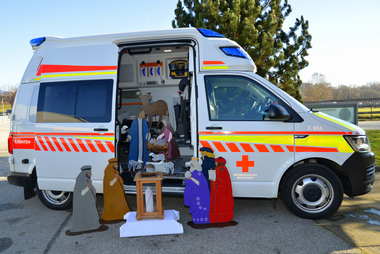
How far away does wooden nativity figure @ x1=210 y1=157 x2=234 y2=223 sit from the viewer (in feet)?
11.9

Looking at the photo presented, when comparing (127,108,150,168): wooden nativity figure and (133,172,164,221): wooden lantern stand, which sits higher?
(127,108,150,168): wooden nativity figure

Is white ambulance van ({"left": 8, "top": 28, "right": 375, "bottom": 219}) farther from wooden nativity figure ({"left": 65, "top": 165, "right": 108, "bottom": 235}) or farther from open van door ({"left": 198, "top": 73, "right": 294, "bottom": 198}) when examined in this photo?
wooden nativity figure ({"left": 65, "top": 165, "right": 108, "bottom": 235})

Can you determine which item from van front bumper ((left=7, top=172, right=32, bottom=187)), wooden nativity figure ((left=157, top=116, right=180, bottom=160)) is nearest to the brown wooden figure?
wooden nativity figure ((left=157, top=116, right=180, bottom=160))

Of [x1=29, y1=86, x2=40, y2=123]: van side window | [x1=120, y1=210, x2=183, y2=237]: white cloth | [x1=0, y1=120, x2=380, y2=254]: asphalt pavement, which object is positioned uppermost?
[x1=29, y1=86, x2=40, y2=123]: van side window

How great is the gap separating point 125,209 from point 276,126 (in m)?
2.49

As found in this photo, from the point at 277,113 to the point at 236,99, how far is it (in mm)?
623

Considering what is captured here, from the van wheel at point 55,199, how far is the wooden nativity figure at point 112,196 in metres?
0.91

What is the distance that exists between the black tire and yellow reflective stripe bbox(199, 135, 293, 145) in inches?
A: 17.3

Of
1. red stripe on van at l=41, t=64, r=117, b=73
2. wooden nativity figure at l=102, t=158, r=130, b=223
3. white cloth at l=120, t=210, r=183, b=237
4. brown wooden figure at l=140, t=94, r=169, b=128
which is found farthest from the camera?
brown wooden figure at l=140, t=94, r=169, b=128

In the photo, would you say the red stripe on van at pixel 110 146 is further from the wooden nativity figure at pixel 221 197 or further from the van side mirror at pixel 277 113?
the van side mirror at pixel 277 113

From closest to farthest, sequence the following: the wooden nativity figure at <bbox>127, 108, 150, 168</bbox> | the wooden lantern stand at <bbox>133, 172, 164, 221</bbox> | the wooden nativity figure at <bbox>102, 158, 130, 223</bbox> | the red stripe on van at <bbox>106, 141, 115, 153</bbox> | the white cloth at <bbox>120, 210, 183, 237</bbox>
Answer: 1. the white cloth at <bbox>120, 210, 183, 237</bbox>
2. the wooden lantern stand at <bbox>133, 172, 164, 221</bbox>
3. the wooden nativity figure at <bbox>102, 158, 130, 223</bbox>
4. the red stripe on van at <bbox>106, 141, 115, 153</bbox>
5. the wooden nativity figure at <bbox>127, 108, 150, 168</bbox>

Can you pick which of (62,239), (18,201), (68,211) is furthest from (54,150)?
(18,201)

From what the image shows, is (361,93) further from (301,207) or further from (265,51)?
(301,207)

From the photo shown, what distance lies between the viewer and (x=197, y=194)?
3633 millimetres
